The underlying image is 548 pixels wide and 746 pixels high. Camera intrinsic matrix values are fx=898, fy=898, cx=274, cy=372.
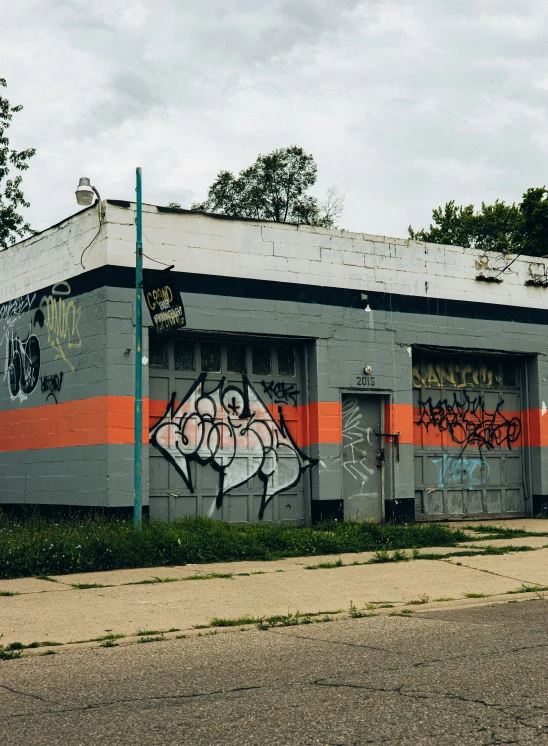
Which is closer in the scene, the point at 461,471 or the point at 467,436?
the point at 461,471

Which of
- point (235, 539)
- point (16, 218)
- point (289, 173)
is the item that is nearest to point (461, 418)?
point (235, 539)

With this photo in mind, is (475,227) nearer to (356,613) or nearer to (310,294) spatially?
(310,294)

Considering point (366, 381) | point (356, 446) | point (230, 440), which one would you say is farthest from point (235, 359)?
point (356, 446)

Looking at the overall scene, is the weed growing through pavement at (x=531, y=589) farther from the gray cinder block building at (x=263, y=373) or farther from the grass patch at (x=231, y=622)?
the gray cinder block building at (x=263, y=373)

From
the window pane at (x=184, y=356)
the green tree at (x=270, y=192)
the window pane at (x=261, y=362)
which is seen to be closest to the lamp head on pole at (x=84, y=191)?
the window pane at (x=184, y=356)

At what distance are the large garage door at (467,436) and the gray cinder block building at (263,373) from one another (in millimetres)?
34

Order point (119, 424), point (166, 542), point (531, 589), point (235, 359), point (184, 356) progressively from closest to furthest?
1. point (531, 589)
2. point (166, 542)
3. point (119, 424)
4. point (184, 356)
5. point (235, 359)

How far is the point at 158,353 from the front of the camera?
14.8m

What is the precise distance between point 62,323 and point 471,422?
8.27m

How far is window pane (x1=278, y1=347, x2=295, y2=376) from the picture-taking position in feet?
52.4

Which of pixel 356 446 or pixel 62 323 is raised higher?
pixel 62 323

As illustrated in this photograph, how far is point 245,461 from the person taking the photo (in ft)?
50.5

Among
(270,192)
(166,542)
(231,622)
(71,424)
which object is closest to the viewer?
(231,622)

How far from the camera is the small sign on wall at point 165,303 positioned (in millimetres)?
12203
